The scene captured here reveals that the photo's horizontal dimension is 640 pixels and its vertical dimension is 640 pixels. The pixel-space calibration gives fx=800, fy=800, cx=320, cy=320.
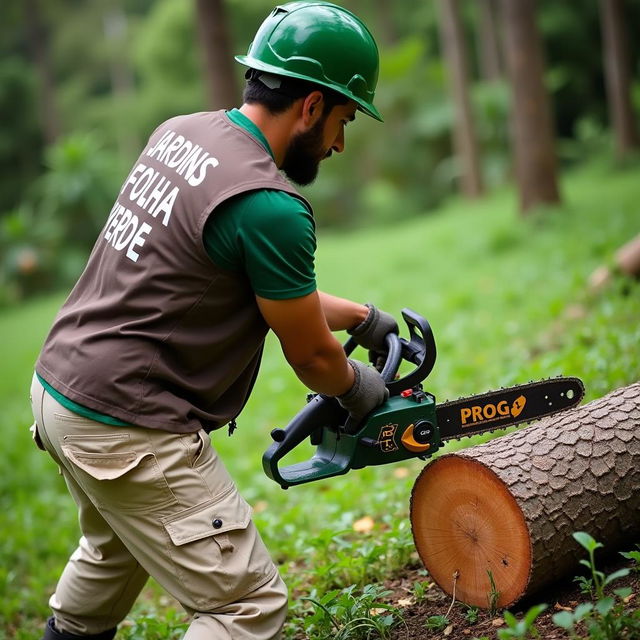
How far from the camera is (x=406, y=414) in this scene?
282cm

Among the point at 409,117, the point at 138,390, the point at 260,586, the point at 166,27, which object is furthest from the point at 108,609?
the point at 166,27

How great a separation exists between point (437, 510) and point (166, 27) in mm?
33309

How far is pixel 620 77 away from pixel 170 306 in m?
17.1

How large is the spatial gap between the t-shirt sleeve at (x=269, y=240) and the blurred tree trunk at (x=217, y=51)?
275 inches

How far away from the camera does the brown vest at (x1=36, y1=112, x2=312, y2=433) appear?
2.35 meters

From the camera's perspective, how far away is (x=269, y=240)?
224 centimetres

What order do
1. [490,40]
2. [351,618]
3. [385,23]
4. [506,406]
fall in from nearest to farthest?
[351,618], [506,406], [490,40], [385,23]

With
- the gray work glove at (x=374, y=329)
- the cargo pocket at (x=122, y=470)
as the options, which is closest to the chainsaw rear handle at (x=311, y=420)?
the gray work glove at (x=374, y=329)

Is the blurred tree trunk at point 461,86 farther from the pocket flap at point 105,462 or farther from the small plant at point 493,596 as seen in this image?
the pocket flap at point 105,462

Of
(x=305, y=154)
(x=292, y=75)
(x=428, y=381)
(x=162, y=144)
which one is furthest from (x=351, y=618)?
(x=428, y=381)

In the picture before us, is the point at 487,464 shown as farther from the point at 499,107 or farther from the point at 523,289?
the point at 499,107

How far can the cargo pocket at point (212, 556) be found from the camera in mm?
2344

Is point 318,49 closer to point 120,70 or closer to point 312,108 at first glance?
point 312,108

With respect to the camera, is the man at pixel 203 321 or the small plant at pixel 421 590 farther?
the small plant at pixel 421 590
